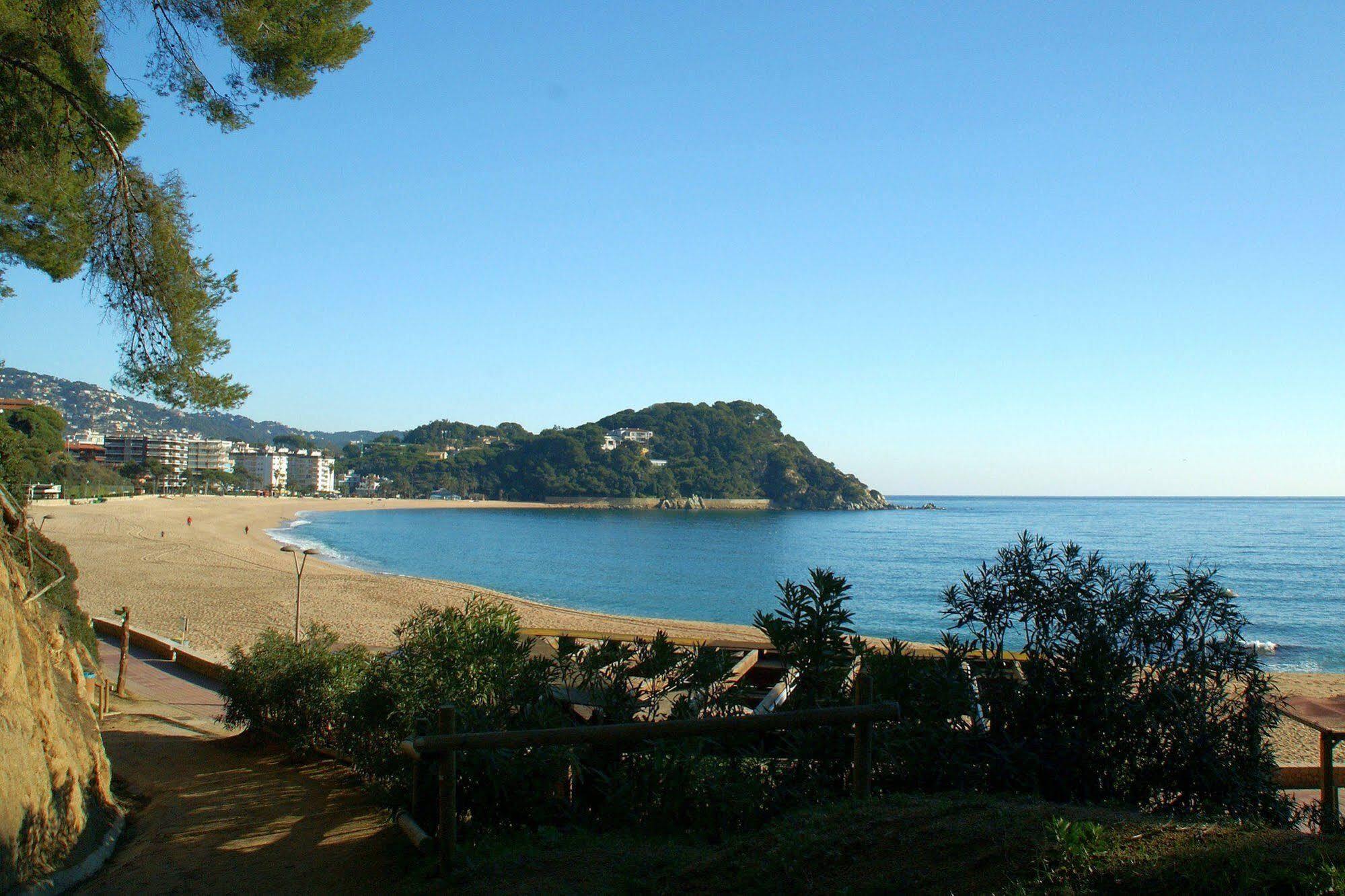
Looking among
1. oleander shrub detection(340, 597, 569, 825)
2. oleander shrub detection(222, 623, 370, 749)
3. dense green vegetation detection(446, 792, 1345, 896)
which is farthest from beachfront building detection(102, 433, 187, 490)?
dense green vegetation detection(446, 792, 1345, 896)

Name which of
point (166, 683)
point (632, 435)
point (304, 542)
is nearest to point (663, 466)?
point (632, 435)

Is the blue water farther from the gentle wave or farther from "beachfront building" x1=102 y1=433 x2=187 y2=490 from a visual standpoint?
"beachfront building" x1=102 y1=433 x2=187 y2=490

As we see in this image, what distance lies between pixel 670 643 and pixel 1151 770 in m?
2.36

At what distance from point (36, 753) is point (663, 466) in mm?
139121

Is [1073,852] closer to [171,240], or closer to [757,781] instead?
[757,781]

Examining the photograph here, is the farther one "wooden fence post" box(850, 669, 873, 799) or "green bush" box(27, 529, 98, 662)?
"green bush" box(27, 529, 98, 662)

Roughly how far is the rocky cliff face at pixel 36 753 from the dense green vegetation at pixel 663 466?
5116 inches

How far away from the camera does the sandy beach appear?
21.7m


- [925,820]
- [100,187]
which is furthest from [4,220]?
[925,820]

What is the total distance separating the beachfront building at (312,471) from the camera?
166 m

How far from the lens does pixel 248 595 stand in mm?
30375

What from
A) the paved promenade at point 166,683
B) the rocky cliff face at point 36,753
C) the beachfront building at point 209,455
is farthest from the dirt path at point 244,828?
the beachfront building at point 209,455

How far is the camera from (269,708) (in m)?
8.24

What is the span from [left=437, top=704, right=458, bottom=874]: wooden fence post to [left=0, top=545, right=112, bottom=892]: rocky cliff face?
2.04 meters
